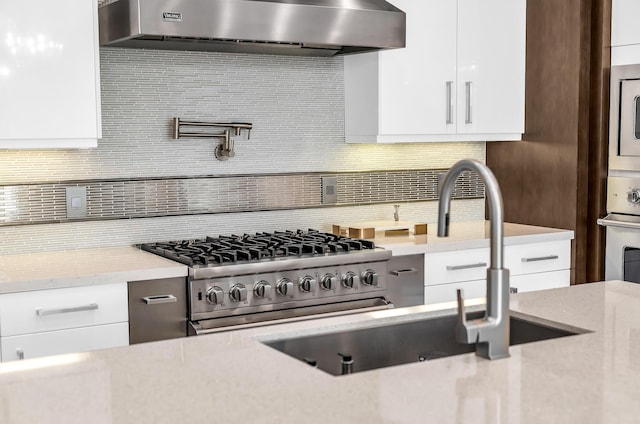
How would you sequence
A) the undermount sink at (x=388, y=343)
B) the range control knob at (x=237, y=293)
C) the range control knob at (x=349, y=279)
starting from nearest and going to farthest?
Result: the undermount sink at (x=388, y=343) < the range control knob at (x=237, y=293) < the range control knob at (x=349, y=279)

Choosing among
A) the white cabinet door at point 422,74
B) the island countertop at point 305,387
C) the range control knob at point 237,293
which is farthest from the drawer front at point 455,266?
the island countertop at point 305,387

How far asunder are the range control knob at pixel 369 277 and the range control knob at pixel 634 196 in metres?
1.31

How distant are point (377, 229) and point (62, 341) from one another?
5.28ft

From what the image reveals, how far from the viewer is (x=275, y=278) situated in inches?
128

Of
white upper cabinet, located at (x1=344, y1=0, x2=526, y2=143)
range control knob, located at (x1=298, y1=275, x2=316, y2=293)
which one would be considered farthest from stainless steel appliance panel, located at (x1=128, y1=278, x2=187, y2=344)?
white upper cabinet, located at (x1=344, y1=0, x2=526, y2=143)

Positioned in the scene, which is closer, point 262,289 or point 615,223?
point 262,289

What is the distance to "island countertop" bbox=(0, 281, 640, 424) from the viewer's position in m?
1.46

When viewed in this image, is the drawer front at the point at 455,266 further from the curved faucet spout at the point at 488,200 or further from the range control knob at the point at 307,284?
the curved faucet spout at the point at 488,200

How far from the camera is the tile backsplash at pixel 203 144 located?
3.55m

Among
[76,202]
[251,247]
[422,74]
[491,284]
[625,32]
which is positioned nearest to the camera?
[491,284]

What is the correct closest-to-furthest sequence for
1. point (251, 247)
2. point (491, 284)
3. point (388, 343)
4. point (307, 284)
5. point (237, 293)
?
point (491, 284), point (388, 343), point (237, 293), point (307, 284), point (251, 247)

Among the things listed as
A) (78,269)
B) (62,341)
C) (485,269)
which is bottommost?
(62,341)

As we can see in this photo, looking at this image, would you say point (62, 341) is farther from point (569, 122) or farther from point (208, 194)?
point (569, 122)

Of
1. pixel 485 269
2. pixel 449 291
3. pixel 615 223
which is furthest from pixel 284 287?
pixel 615 223
